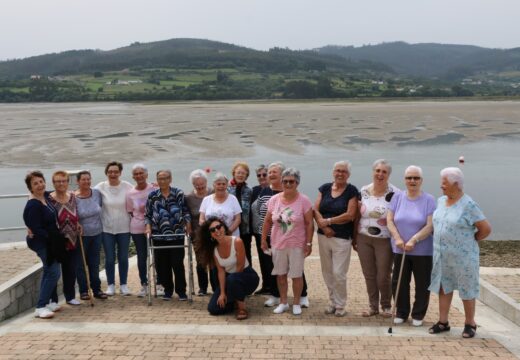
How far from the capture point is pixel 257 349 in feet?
16.2

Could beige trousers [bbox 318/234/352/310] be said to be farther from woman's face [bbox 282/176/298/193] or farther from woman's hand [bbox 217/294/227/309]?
woman's hand [bbox 217/294/227/309]

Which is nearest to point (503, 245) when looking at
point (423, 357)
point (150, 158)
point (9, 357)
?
point (423, 357)

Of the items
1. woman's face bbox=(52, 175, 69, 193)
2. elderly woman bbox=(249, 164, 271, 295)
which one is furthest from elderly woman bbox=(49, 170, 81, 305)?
elderly woman bbox=(249, 164, 271, 295)

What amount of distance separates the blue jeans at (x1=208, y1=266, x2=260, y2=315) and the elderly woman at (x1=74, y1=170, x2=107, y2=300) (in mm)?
1636

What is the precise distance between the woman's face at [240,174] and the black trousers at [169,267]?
105 centimetres

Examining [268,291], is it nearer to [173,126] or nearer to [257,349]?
[257,349]

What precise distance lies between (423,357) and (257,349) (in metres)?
1.43

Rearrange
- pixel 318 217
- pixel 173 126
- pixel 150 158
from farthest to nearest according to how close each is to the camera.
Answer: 1. pixel 173 126
2. pixel 150 158
3. pixel 318 217

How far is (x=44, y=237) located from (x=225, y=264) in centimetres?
200

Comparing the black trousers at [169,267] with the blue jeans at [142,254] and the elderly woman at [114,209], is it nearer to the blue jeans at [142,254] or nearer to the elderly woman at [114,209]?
the blue jeans at [142,254]

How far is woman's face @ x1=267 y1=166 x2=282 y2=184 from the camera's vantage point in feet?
20.2

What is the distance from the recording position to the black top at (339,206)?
18.9ft

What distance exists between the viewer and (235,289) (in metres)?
5.98

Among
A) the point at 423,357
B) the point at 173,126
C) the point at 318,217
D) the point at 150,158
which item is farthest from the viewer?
the point at 173,126
